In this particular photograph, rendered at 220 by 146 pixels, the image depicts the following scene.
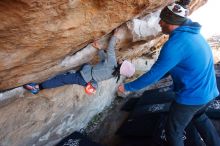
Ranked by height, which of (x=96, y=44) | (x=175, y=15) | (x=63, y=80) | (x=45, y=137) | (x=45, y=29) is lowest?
(x=45, y=137)

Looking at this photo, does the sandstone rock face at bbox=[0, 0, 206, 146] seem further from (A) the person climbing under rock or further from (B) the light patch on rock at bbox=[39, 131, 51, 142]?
(A) the person climbing under rock

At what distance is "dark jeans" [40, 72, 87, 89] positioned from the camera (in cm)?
443

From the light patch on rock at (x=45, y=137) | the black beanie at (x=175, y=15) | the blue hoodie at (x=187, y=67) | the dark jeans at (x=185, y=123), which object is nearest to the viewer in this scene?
the blue hoodie at (x=187, y=67)

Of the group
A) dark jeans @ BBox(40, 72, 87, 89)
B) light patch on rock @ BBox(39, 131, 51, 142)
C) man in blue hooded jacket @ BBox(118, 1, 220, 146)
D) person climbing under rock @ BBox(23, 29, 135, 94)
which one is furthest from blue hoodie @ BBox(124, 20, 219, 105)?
light patch on rock @ BBox(39, 131, 51, 142)

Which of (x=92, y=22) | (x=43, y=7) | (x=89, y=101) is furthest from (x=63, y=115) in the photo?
(x=43, y=7)

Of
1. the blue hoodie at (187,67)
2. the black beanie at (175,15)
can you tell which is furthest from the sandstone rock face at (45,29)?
the blue hoodie at (187,67)

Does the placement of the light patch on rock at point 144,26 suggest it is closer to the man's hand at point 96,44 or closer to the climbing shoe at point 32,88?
the man's hand at point 96,44

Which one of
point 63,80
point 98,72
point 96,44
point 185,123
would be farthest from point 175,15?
point 63,80

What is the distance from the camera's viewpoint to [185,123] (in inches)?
151

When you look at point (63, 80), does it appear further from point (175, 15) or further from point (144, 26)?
point (175, 15)

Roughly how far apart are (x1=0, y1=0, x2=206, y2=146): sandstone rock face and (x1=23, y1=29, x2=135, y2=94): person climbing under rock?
14 cm

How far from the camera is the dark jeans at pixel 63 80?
443 centimetres

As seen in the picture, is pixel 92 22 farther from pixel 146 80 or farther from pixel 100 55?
pixel 100 55

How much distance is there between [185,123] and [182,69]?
0.74 m
